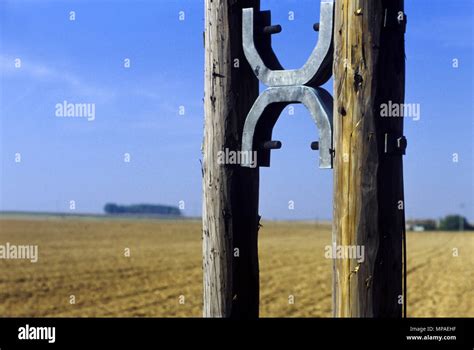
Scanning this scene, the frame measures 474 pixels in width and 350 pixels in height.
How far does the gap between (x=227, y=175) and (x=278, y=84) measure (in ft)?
2.48

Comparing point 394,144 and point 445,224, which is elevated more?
point 394,144

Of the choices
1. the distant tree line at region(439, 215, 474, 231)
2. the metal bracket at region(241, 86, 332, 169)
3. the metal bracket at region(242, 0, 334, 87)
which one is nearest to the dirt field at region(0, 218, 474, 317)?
the metal bracket at region(241, 86, 332, 169)

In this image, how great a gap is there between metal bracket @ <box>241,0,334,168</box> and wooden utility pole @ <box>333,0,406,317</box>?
0.17 metres

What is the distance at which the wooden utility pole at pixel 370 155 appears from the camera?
512 cm

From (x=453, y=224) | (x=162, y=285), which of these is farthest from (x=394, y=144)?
(x=453, y=224)

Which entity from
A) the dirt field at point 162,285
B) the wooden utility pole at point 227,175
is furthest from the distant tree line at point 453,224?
the wooden utility pole at point 227,175

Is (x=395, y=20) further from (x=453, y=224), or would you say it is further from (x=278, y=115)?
(x=453, y=224)

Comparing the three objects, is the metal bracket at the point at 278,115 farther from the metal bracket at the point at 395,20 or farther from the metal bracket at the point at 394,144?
the metal bracket at the point at 395,20

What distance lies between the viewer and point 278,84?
18.5 feet

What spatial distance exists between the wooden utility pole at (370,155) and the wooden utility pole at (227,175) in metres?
0.92

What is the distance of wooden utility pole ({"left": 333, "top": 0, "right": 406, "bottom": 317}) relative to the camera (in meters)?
5.12

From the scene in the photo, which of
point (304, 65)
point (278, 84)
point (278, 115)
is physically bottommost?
point (278, 115)
